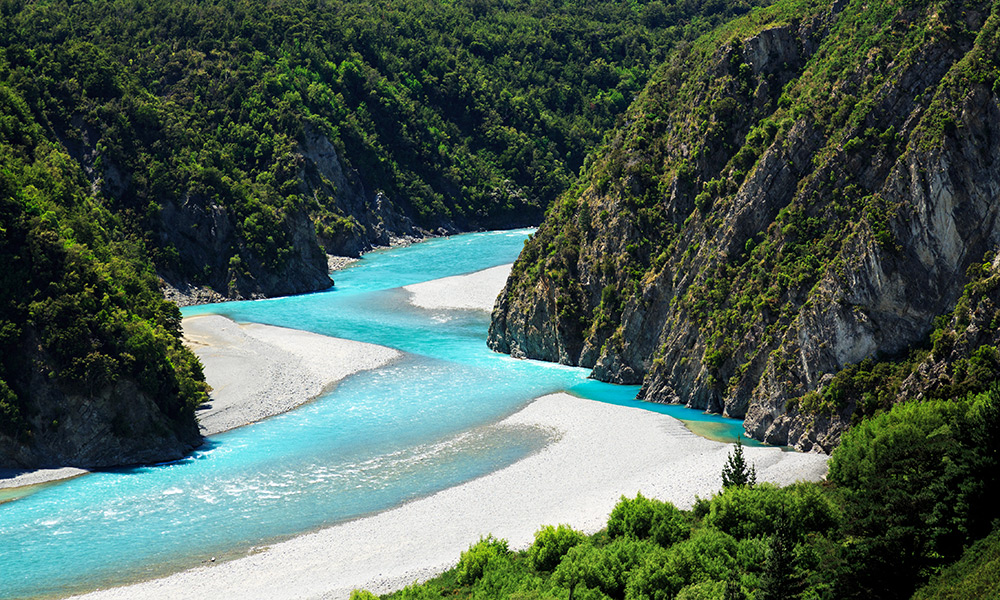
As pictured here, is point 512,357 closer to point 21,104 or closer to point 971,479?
point 971,479

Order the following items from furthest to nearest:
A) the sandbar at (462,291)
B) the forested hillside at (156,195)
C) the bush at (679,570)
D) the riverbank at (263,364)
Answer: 1. the sandbar at (462,291)
2. the riverbank at (263,364)
3. the forested hillside at (156,195)
4. the bush at (679,570)

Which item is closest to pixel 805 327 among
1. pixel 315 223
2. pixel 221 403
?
pixel 221 403

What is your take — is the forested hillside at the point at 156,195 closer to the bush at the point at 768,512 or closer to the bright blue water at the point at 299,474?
the bright blue water at the point at 299,474

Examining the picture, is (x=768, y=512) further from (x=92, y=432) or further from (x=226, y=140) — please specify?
(x=226, y=140)

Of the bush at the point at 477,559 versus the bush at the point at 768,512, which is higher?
the bush at the point at 768,512

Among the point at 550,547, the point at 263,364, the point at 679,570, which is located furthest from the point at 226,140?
→ the point at 679,570

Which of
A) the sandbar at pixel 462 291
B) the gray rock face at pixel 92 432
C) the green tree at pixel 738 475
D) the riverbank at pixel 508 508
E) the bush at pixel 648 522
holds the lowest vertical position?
the riverbank at pixel 508 508

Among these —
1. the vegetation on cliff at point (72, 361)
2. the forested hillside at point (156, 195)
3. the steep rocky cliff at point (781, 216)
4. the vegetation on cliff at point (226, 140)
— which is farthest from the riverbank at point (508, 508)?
the vegetation on cliff at point (226, 140)
